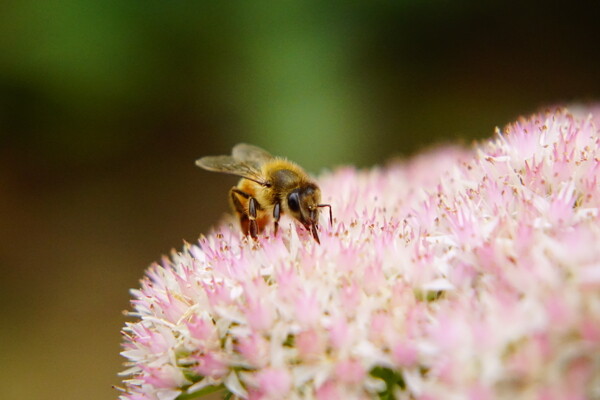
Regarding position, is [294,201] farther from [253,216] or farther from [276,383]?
[276,383]

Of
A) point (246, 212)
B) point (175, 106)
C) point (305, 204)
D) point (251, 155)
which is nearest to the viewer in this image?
point (305, 204)

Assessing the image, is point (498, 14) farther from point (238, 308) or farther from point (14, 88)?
point (238, 308)

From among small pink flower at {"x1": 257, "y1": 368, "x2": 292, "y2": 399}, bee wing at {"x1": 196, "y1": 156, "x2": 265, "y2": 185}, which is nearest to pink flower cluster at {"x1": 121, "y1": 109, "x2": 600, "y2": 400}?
small pink flower at {"x1": 257, "y1": 368, "x2": 292, "y2": 399}

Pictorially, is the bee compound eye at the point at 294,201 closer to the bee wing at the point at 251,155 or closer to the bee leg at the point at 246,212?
the bee leg at the point at 246,212

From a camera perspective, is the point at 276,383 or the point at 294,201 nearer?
the point at 276,383

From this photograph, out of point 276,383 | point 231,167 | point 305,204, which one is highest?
point 231,167

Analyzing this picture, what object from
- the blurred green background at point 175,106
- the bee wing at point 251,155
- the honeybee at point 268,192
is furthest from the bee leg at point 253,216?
the blurred green background at point 175,106

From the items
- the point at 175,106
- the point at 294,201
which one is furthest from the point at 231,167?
the point at 175,106

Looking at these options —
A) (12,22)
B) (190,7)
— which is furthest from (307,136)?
(12,22)
